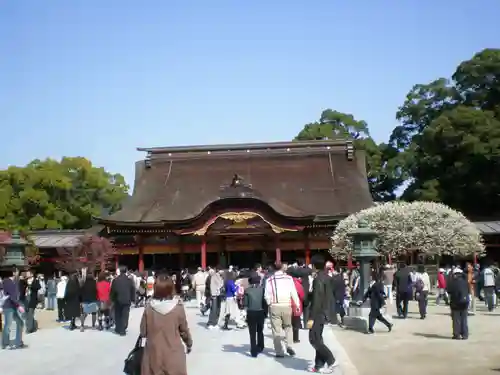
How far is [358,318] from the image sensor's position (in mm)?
14992

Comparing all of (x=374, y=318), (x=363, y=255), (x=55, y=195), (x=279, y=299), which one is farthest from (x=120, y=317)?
(x=55, y=195)

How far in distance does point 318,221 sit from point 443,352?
21982 millimetres

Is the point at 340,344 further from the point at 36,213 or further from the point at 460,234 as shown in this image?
Result: the point at 36,213

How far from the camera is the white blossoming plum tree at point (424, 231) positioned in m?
25.6

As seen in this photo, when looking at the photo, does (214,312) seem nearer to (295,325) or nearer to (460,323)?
(295,325)

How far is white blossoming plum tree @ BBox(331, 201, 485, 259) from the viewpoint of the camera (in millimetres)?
25562

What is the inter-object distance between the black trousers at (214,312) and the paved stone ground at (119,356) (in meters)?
0.79

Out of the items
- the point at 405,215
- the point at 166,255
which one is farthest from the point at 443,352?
the point at 166,255

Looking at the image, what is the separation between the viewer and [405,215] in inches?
1016

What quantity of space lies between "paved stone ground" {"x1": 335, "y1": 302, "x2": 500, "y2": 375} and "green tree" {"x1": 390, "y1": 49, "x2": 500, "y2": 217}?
22.2 m

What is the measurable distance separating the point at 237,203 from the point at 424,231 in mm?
10616

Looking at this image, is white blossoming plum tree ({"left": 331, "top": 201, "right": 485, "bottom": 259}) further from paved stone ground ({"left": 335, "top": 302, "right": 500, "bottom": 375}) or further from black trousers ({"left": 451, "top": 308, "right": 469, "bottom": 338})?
black trousers ({"left": 451, "top": 308, "right": 469, "bottom": 338})

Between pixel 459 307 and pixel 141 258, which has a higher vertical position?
pixel 141 258

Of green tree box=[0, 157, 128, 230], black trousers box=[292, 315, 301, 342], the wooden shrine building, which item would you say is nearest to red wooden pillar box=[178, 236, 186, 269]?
the wooden shrine building
